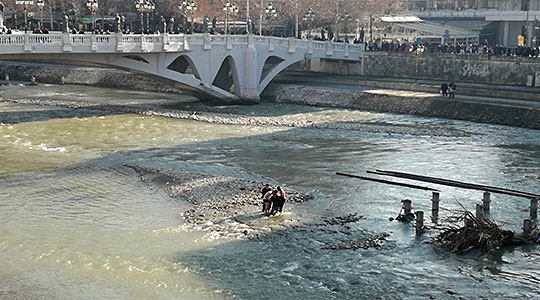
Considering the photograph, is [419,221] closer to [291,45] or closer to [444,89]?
[444,89]

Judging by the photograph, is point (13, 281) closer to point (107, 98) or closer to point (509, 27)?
point (107, 98)

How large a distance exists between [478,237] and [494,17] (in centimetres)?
6643

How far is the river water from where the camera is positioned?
65.9 ft

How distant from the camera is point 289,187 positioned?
30.2 m

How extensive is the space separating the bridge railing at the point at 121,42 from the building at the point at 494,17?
96.1ft

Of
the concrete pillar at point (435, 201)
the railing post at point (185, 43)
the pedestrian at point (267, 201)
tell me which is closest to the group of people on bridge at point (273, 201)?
the pedestrian at point (267, 201)

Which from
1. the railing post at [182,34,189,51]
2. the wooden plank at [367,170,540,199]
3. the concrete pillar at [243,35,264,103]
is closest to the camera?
the wooden plank at [367,170,540,199]

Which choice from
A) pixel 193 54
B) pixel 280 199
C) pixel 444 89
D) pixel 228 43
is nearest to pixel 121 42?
pixel 193 54

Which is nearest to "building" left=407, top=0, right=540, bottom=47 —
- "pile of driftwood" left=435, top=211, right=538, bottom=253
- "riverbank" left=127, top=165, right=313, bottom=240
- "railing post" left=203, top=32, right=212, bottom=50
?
"railing post" left=203, top=32, right=212, bottom=50

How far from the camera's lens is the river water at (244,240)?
2009 centimetres

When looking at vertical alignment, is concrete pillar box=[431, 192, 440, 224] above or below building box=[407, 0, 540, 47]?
below

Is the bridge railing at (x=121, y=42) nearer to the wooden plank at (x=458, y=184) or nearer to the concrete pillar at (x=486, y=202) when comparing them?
the wooden plank at (x=458, y=184)

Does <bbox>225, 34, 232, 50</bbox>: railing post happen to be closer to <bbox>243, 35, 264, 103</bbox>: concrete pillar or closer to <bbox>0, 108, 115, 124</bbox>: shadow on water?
<bbox>243, 35, 264, 103</bbox>: concrete pillar

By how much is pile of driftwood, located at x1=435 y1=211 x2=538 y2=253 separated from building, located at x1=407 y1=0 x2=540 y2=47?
2356 inches
